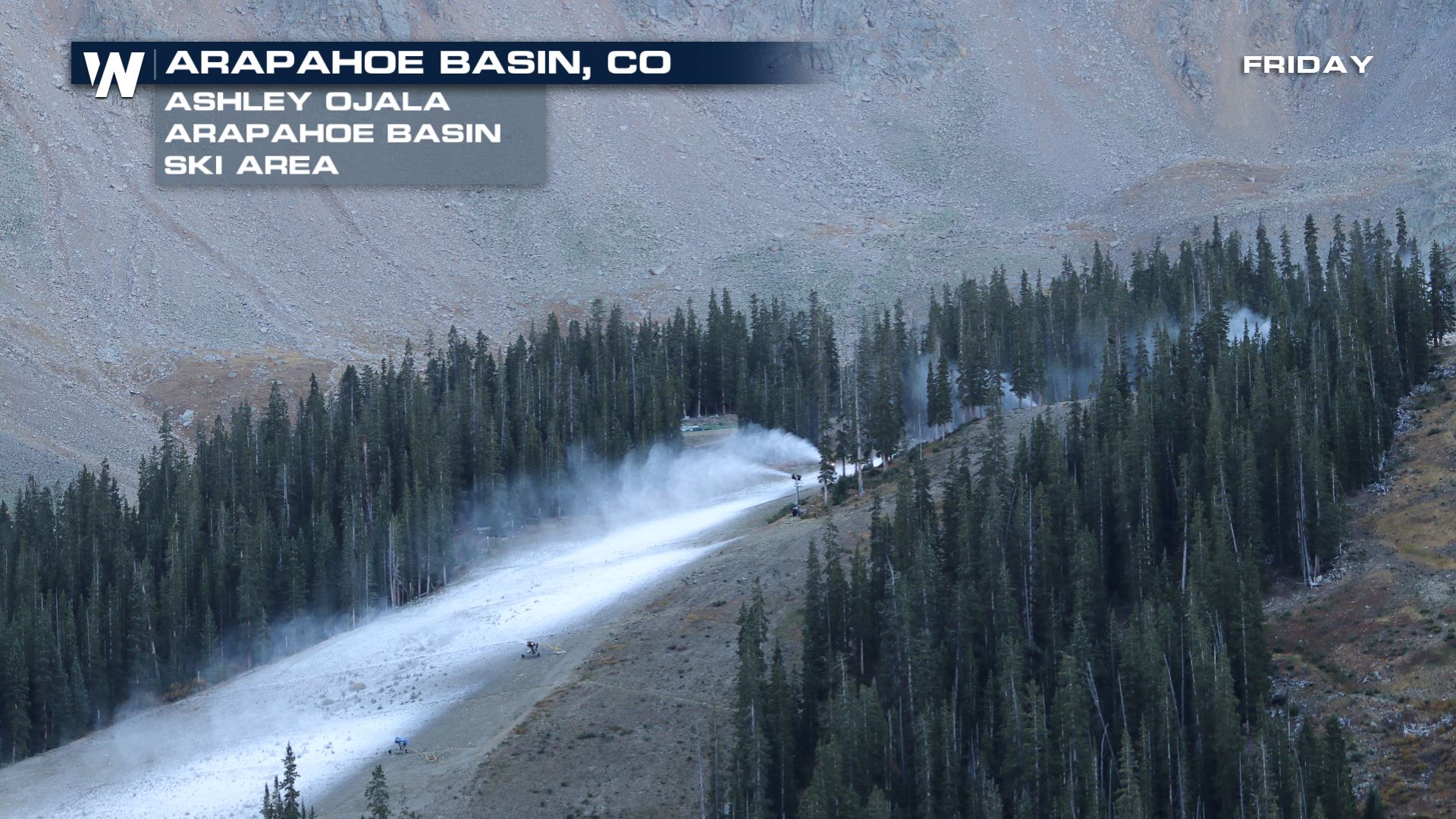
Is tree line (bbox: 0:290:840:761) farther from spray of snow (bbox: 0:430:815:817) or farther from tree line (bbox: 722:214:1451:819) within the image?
tree line (bbox: 722:214:1451:819)

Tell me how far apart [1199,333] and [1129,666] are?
158 feet

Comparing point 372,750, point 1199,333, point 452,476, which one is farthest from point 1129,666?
point 452,476

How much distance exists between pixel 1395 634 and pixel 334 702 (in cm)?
5692

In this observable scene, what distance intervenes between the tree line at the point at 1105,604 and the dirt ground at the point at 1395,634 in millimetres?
1836

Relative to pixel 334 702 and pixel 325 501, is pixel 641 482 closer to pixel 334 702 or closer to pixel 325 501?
pixel 325 501

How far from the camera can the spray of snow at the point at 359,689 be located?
315 feet

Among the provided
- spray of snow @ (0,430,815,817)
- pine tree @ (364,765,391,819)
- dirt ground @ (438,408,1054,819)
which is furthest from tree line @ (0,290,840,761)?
pine tree @ (364,765,391,819)

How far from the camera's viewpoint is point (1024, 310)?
515 feet

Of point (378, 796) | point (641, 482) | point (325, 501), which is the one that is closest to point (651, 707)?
point (378, 796)

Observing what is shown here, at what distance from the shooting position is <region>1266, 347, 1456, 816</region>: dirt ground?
251 ft

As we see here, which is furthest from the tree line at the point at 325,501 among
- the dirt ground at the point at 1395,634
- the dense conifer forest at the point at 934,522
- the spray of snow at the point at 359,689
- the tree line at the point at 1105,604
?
the dirt ground at the point at 1395,634

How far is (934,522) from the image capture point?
344 ft

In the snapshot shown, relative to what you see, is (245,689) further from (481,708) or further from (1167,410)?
(1167,410)

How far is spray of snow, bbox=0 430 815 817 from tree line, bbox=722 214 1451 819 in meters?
14.9
